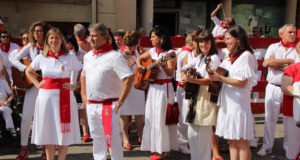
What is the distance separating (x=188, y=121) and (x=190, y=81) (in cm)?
60

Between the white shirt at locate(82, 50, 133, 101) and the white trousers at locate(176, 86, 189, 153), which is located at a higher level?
the white shirt at locate(82, 50, 133, 101)

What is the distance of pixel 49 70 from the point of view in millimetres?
4688

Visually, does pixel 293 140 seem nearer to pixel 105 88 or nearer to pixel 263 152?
pixel 263 152

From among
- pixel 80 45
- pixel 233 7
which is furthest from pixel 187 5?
pixel 80 45

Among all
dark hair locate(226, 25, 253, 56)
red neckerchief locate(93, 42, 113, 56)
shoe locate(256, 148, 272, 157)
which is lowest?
shoe locate(256, 148, 272, 157)

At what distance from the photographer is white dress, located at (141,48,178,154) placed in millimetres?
5441

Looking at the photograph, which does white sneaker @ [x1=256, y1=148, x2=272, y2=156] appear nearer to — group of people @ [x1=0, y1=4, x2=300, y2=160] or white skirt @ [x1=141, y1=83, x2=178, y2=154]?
group of people @ [x1=0, y1=4, x2=300, y2=160]

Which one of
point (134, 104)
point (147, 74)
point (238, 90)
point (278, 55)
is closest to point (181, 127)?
point (134, 104)

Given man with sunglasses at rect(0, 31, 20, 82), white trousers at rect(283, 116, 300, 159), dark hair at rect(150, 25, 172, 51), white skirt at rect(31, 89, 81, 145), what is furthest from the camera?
man with sunglasses at rect(0, 31, 20, 82)

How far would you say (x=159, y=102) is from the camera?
5.45 meters

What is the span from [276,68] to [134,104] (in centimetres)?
247

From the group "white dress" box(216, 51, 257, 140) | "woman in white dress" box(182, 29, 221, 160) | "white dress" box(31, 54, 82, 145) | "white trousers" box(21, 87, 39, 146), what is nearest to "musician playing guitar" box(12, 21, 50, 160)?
"white trousers" box(21, 87, 39, 146)

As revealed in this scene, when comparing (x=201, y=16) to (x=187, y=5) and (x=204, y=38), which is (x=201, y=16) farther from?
(x=204, y=38)

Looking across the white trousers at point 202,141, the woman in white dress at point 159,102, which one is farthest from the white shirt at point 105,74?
the white trousers at point 202,141
